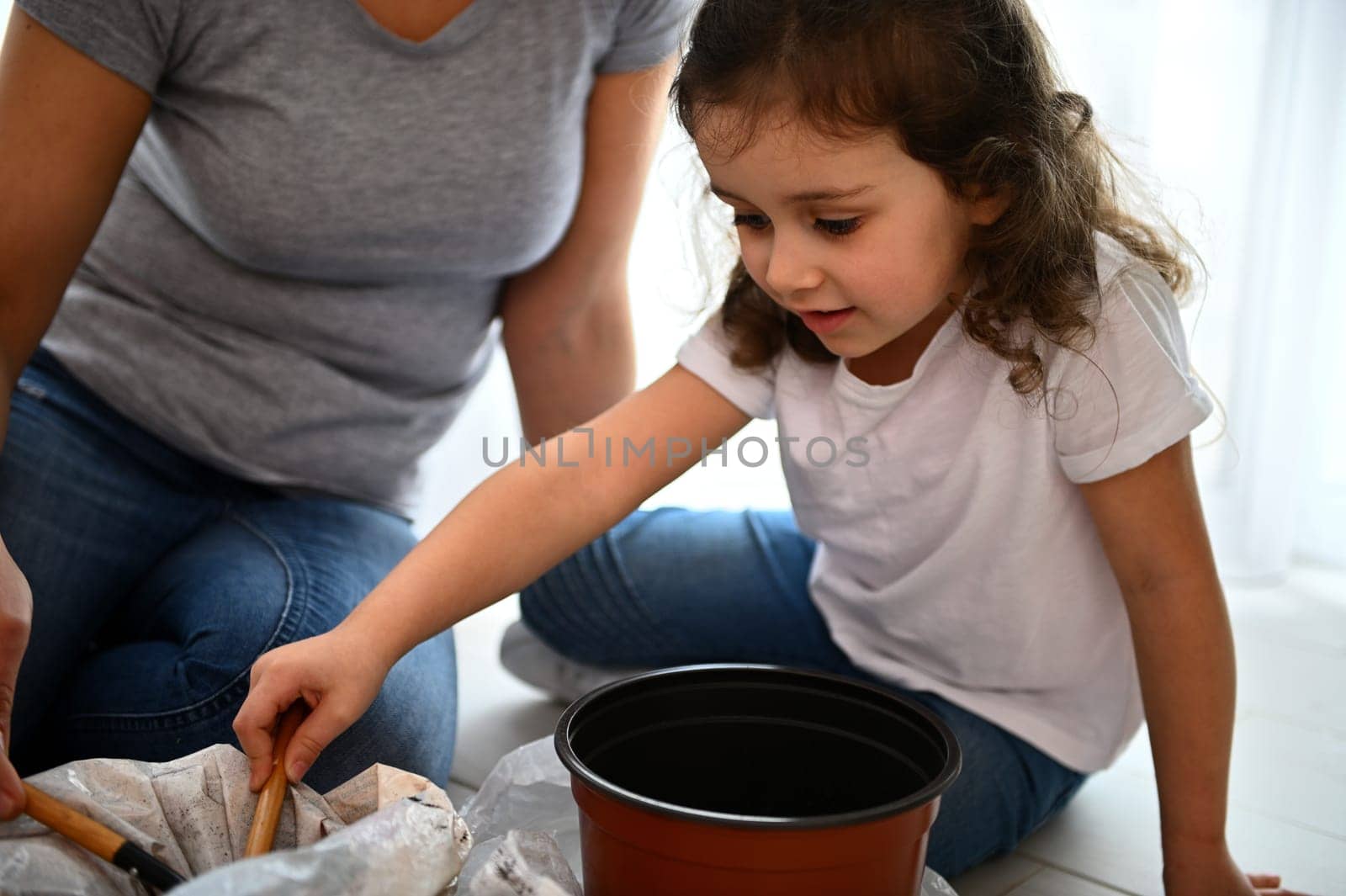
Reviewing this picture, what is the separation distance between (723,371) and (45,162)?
49 cm

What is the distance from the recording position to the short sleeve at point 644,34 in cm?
99

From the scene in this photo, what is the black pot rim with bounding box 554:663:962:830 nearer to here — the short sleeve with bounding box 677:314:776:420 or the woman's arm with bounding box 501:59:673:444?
the short sleeve with bounding box 677:314:776:420

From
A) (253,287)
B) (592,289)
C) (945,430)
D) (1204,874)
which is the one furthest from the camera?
(592,289)

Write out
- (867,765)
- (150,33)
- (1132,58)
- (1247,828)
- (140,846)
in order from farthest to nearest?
(1132,58) → (1247,828) → (150,33) → (867,765) → (140,846)

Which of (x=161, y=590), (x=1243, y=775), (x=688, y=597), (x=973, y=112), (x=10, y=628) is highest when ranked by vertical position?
(x=973, y=112)

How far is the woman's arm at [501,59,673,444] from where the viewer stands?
104 centimetres

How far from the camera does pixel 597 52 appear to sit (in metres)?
1.00

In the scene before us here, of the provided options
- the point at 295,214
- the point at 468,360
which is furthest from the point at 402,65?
the point at 468,360

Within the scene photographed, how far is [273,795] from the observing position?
0.66 m

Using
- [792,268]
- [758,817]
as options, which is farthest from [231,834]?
[792,268]

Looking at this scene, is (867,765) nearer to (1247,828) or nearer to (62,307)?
(1247,828)

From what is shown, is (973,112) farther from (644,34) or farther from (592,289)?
(592,289)

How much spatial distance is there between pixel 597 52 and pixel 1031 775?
65cm

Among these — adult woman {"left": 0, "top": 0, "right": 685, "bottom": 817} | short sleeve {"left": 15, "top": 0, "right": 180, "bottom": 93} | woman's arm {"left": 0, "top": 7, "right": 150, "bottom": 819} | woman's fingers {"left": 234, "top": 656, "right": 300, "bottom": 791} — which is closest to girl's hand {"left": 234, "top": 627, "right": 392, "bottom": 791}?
woman's fingers {"left": 234, "top": 656, "right": 300, "bottom": 791}
